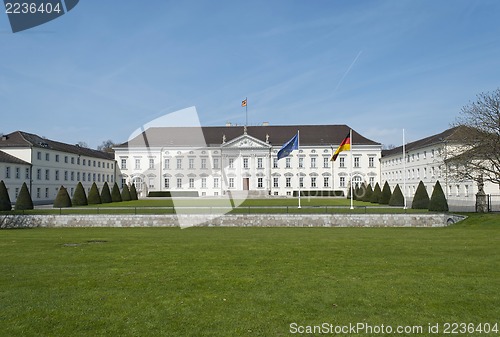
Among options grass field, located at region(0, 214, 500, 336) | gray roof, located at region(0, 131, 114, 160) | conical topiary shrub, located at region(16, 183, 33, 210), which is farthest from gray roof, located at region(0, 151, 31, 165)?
grass field, located at region(0, 214, 500, 336)

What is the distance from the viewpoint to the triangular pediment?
209ft

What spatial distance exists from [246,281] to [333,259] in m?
3.41

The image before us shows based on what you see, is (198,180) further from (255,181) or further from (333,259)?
(333,259)

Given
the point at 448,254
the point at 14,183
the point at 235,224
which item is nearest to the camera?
the point at 448,254

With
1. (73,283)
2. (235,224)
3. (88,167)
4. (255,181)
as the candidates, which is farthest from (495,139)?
(88,167)

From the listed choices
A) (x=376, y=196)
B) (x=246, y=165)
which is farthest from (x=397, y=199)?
(x=246, y=165)

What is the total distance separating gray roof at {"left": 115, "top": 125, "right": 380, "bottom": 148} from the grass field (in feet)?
177

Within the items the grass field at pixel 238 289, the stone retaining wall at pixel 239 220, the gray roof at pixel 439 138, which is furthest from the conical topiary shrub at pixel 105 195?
the gray roof at pixel 439 138

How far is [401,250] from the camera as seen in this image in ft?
39.4

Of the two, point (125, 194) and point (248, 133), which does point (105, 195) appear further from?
point (248, 133)

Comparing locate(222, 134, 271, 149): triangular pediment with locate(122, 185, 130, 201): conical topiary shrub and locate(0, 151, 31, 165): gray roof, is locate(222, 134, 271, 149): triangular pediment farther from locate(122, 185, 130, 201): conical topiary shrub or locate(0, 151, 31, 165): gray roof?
locate(0, 151, 31, 165): gray roof

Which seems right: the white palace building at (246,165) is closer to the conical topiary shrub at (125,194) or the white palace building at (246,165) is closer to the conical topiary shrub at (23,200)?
the conical topiary shrub at (125,194)

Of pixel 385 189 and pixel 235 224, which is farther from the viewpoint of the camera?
pixel 385 189

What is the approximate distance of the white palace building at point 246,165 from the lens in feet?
210
